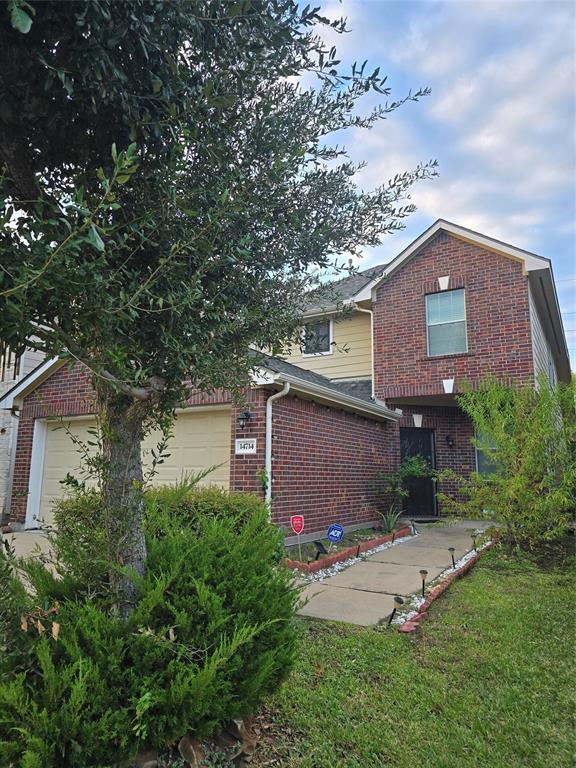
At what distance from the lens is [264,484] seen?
6.98 metres

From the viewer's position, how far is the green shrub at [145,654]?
1891mm

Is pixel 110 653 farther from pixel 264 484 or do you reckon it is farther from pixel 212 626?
pixel 264 484

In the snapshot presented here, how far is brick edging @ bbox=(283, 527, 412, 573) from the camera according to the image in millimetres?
6504

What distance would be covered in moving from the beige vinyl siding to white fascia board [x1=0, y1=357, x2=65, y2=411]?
5750 millimetres

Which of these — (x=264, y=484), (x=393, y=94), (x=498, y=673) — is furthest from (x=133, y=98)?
(x=264, y=484)

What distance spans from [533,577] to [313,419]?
3952mm

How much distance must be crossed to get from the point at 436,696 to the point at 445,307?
9.47 m

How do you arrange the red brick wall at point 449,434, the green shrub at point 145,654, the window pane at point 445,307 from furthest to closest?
1. the red brick wall at point 449,434
2. the window pane at point 445,307
3. the green shrub at point 145,654

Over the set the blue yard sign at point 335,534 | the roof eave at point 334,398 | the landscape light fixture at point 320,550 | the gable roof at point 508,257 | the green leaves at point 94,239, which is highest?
the gable roof at point 508,257

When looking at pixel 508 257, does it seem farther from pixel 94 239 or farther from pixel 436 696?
pixel 94 239

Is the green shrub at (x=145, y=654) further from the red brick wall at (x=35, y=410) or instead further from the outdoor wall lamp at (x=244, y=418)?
the red brick wall at (x=35, y=410)

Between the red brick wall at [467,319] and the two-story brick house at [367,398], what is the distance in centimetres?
2

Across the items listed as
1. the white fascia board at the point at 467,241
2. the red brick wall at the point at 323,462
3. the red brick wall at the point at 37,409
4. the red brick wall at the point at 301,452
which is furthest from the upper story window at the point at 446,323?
the red brick wall at the point at 37,409

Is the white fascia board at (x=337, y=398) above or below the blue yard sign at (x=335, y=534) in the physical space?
above
